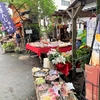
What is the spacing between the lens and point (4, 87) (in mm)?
5191

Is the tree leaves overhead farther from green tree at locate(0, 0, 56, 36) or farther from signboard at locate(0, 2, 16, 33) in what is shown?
signboard at locate(0, 2, 16, 33)

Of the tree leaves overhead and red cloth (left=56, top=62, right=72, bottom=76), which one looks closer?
red cloth (left=56, top=62, right=72, bottom=76)

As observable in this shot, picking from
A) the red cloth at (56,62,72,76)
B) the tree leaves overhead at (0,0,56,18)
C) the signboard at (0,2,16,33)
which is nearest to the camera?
the red cloth at (56,62,72,76)

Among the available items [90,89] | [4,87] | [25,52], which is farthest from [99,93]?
[25,52]

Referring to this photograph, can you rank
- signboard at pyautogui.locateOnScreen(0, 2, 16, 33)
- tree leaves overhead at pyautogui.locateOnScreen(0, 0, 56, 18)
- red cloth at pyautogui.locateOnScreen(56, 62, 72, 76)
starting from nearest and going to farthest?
red cloth at pyautogui.locateOnScreen(56, 62, 72, 76)
signboard at pyautogui.locateOnScreen(0, 2, 16, 33)
tree leaves overhead at pyautogui.locateOnScreen(0, 0, 56, 18)

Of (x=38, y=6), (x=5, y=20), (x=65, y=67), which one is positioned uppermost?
(x=38, y=6)

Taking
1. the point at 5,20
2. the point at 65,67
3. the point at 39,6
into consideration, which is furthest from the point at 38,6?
the point at 65,67

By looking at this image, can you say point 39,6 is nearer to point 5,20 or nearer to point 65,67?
point 5,20

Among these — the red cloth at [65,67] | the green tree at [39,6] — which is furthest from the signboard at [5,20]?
the red cloth at [65,67]

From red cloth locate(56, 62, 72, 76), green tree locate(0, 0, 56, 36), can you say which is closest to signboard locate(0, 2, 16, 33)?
green tree locate(0, 0, 56, 36)

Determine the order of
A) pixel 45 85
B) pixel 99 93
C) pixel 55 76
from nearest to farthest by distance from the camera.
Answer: pixel 99 93 < pixel 45 85 < pixel 55 76

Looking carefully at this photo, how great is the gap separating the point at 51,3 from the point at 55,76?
32.3 ft

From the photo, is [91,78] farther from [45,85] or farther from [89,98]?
[45,85]

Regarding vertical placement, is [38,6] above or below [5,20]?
above
